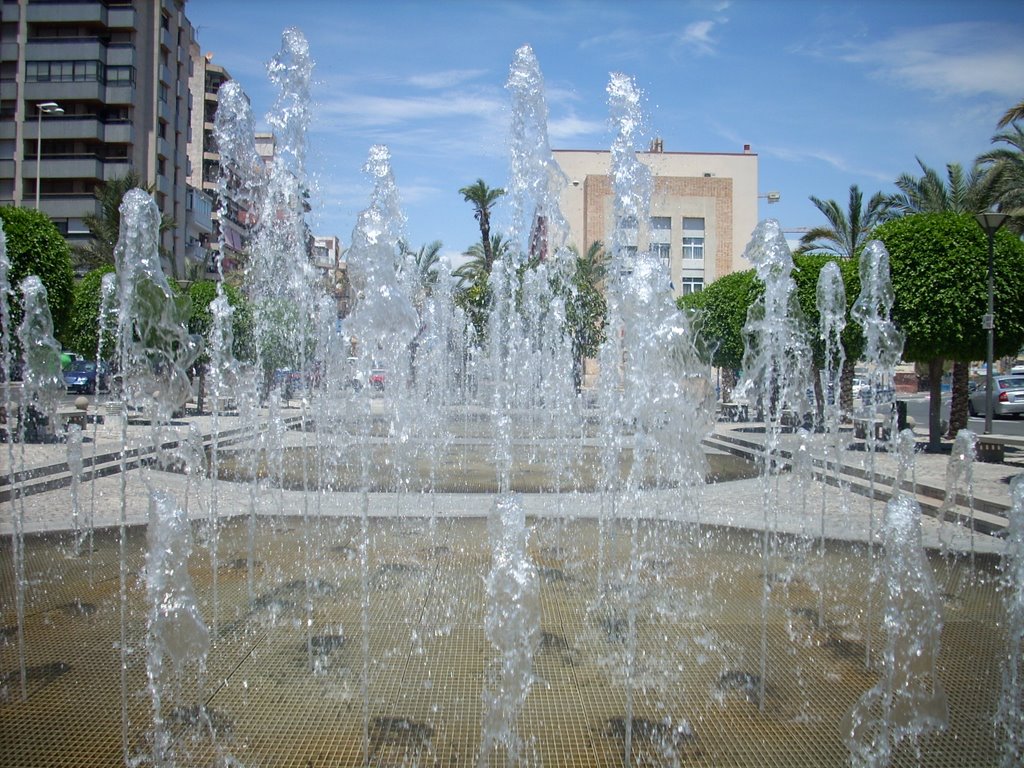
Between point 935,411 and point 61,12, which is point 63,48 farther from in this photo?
point 935,411

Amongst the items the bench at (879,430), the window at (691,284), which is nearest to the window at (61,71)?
the window at (691,284)

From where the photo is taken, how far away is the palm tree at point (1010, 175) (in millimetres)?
22312

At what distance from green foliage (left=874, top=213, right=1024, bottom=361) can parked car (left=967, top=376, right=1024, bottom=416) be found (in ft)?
41.3

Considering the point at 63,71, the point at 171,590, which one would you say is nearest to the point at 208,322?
the point at 63,71

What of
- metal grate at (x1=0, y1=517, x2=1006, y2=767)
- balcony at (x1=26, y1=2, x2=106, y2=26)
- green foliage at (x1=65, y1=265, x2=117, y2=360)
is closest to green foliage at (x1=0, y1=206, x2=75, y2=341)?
green foliage at (x1=65, y1=265, x2=117, y2=360)

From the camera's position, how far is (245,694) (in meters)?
3.85

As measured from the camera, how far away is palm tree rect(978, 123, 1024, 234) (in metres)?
22.3

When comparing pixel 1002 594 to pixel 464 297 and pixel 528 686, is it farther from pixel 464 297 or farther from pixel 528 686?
pixel 464 297

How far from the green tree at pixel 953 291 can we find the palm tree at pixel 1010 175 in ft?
29.7

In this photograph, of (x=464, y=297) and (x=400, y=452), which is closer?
(x=400, y=452)

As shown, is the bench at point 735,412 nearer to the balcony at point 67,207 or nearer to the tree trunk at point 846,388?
the tree trunk at point 846,388

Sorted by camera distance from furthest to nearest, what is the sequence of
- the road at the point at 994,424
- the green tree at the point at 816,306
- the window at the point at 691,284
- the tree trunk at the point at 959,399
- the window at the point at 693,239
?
the window at the point at 691,284 < the window at the point at 693,239 < the road at the point at 994,424 < the green tree at the point at 816,306 < the tree trunk at the point at 959,399

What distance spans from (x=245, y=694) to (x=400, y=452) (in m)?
11.1

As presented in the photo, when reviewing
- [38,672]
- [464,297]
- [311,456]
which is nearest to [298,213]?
[311,456]
